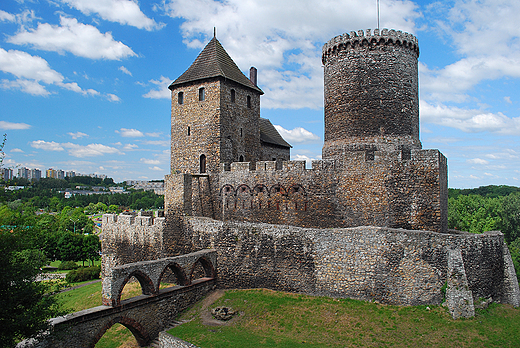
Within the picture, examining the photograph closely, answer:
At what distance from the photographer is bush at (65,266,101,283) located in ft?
115

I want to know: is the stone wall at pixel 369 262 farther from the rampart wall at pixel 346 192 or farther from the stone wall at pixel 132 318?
the stone wall at pixel 132 318

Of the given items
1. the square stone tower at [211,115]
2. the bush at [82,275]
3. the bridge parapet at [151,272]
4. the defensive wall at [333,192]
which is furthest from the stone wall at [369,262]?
the bush at [82,275]

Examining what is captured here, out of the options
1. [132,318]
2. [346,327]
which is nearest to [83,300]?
[132,318]

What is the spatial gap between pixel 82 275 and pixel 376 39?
35895 mm

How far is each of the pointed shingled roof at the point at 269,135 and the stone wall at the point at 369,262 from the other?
11.2 metres

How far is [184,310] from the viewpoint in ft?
54.7

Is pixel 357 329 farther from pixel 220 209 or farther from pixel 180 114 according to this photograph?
pixel 180 114

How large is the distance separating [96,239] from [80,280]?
39.3ft

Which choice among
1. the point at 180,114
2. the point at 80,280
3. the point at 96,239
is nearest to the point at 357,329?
the point at 180,114

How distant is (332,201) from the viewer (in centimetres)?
1762

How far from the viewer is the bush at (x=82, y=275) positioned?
34.9m

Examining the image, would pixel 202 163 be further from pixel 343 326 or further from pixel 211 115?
pixel 343 326

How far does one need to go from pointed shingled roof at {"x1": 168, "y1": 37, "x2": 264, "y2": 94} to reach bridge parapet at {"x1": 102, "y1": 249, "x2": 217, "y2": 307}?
11.6m

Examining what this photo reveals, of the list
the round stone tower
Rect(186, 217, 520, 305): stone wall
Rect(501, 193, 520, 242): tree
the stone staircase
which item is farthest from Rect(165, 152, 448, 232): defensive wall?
Rect(501, 193, 520, 242): tree
